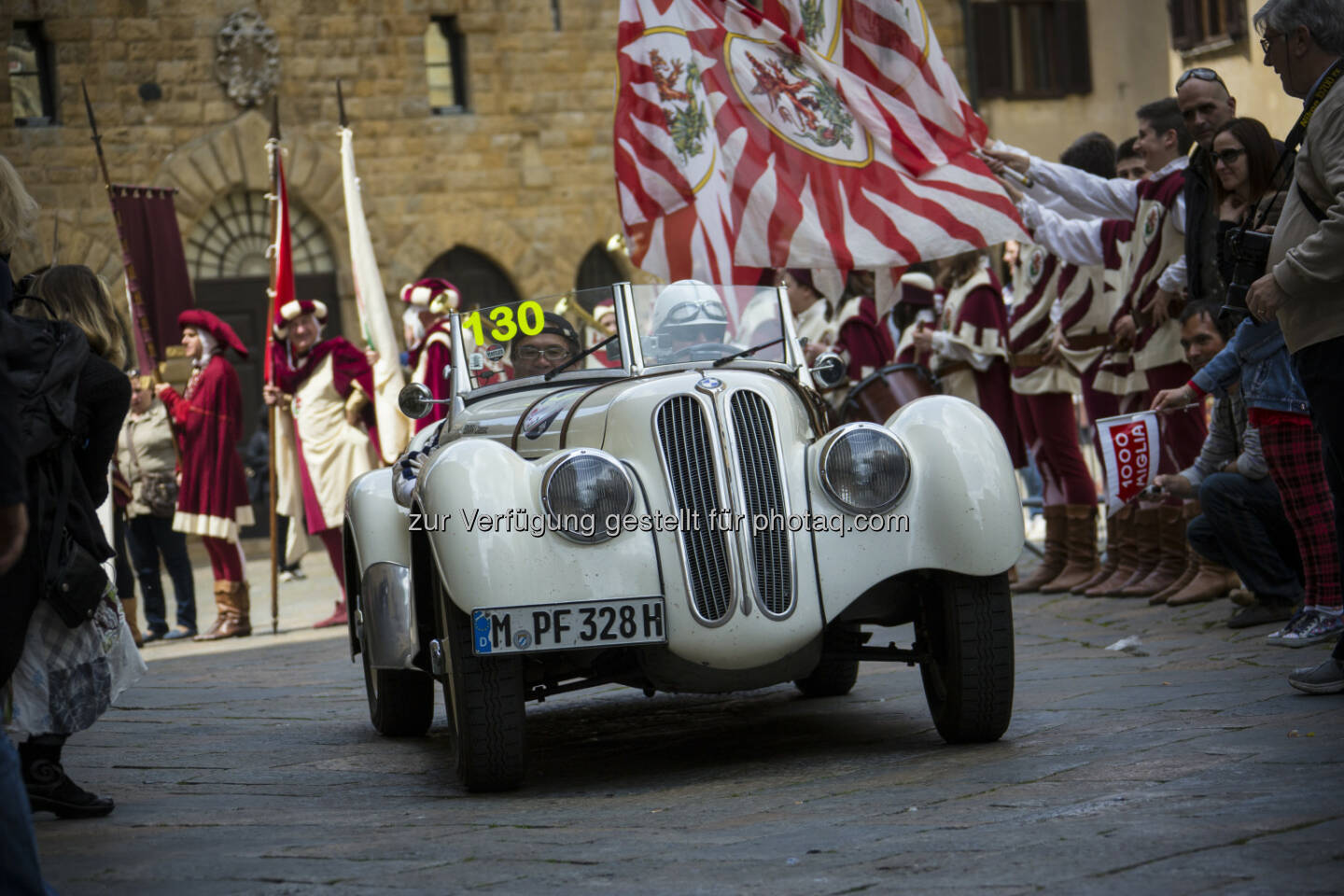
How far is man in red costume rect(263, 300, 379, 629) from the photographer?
12.6 metres

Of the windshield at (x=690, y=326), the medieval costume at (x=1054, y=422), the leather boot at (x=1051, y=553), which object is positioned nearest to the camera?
the windshield at (x=690, y=326)

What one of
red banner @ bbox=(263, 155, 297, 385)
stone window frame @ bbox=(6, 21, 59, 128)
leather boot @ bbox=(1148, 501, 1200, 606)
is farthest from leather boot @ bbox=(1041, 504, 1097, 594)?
stone window frame @ bbox=(6, 21, 59, 128)

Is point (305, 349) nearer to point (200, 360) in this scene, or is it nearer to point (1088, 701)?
point (200, 360)

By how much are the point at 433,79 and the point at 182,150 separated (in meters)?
3.33

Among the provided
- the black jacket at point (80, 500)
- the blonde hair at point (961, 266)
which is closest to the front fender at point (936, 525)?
the black jacket at point (80, 500)

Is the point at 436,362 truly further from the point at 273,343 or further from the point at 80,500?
the point at 80,500

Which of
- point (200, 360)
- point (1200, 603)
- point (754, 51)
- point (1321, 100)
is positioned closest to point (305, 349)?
point (200, 360)

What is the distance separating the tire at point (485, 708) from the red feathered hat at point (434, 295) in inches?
282

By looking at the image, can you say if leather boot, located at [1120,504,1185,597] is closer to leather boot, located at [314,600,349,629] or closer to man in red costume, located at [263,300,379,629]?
leather boot, located at [314,600,349,629]

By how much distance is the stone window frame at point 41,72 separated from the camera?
846 inches

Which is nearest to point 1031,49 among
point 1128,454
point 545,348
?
point 1128,454

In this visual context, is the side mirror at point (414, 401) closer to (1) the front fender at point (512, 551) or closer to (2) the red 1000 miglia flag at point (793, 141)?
(1) the front fender at point (512, 551)

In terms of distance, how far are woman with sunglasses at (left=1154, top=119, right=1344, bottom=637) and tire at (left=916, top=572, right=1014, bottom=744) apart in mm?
2063

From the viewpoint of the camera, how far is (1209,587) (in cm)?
885
